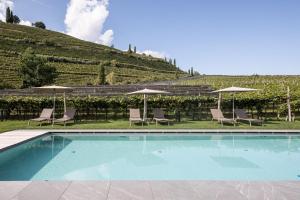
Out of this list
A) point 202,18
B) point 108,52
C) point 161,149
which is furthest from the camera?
point 108,52

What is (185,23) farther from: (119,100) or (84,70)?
(84,70)

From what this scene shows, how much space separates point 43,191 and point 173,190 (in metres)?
1.97

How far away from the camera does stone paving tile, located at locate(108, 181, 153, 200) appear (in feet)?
14.9

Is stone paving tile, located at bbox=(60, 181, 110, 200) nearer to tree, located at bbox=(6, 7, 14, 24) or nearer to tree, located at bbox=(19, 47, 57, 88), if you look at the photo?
tree, located at bbox=(19, 47, 57, 88)

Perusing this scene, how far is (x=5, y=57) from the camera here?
63594 mm

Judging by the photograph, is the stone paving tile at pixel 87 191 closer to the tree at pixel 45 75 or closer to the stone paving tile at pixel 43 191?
the stone paving tile at pixel 43 191

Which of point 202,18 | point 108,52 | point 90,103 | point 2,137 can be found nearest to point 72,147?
point 2,137

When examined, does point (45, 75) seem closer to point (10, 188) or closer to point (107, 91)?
point (107, 91)

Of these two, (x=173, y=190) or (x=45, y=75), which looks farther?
(x=45, y=75)

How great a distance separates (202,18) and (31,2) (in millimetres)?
13077

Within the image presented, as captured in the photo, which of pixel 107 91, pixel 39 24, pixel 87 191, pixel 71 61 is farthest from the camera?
pixel 39 24

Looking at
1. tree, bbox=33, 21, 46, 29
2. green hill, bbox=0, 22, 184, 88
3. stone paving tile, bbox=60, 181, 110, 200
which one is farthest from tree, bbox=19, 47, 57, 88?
tree, bbox=33, 21, 46, 29

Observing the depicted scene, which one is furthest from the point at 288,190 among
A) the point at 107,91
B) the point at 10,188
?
the point at 107,91

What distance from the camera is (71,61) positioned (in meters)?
74.3
